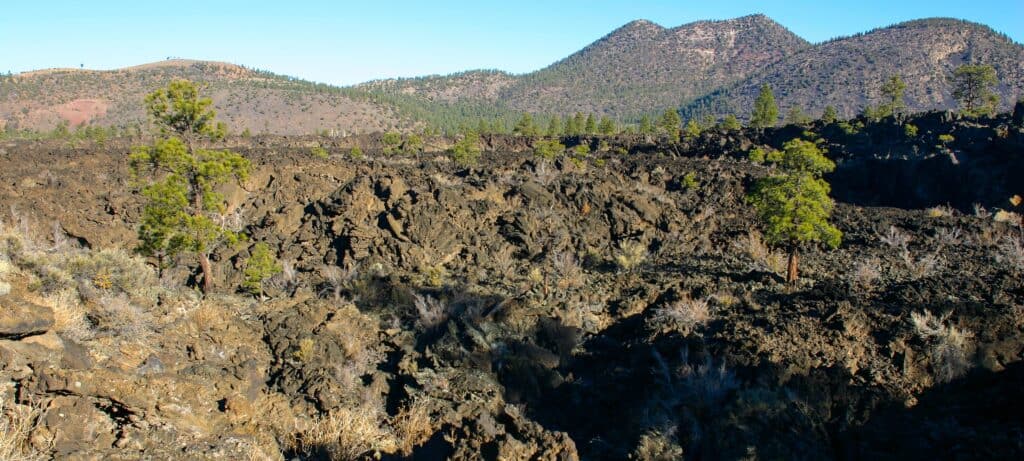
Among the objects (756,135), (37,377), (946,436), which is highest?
(756,135)

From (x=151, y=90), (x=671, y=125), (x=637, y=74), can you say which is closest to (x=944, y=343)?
(x=671, y=125)

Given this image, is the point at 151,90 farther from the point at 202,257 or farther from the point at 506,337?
the point at 506,337

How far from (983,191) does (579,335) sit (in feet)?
76.3

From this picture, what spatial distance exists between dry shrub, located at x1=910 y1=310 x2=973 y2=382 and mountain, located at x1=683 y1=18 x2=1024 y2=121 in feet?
364

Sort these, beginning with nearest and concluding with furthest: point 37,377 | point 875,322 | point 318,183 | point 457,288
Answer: point 37,377 → point 875,322 → point 457,288 → point 318,183

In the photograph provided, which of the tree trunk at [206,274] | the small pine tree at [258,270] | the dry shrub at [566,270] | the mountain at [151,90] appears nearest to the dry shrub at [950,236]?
the dry shrub at [566,270]

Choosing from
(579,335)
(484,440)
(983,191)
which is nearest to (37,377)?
(484,440)

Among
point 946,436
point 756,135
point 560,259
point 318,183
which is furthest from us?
point 756,135

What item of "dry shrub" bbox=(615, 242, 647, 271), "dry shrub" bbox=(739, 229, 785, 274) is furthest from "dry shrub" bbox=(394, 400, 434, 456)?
"dry shrub" bbox=(739, 229, 785, 274)

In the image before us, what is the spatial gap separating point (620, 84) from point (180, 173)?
153384 millimetres

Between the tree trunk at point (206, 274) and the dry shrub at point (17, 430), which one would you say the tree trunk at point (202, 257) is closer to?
the tree trunk at point (206, 274)

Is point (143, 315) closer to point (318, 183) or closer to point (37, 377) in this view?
point (37, 377)

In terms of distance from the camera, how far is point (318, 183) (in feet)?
64.0

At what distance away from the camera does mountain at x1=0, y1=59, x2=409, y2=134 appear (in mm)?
97812
